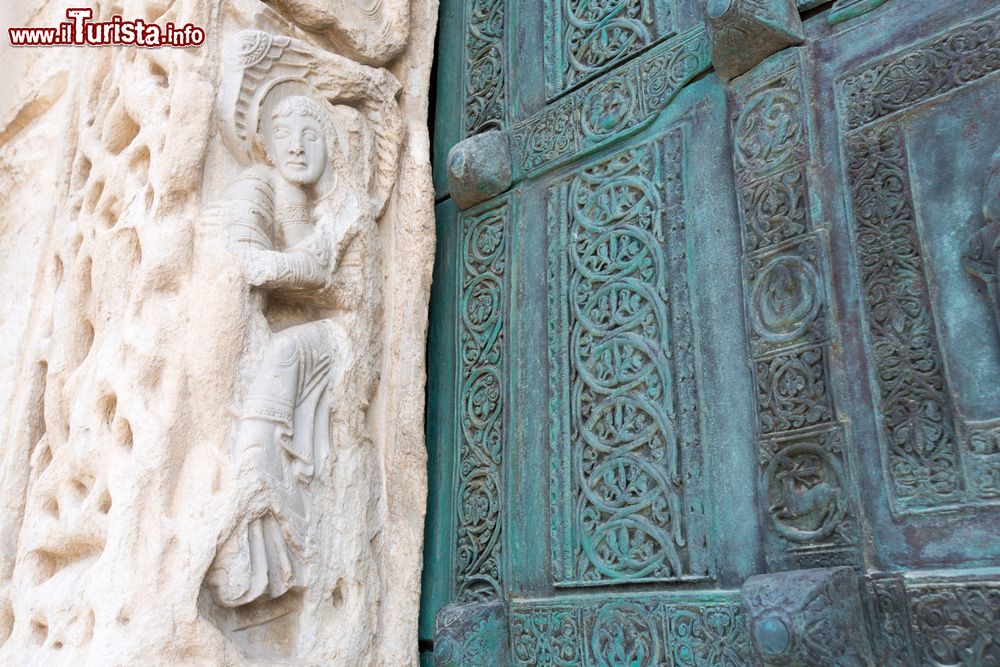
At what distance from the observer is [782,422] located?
183 cm

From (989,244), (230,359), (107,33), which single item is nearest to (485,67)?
(107,33)

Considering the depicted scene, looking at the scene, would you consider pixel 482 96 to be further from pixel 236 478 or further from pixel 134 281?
pixel 236 478

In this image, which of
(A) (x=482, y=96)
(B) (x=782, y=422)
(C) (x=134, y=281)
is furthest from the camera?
(A) (x=482, y=96)

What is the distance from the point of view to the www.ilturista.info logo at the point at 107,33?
99.6 inches

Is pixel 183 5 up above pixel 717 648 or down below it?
above

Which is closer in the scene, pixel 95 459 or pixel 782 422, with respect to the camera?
pixel 782 422

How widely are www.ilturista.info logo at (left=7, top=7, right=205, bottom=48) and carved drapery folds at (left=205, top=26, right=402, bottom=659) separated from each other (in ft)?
0.49

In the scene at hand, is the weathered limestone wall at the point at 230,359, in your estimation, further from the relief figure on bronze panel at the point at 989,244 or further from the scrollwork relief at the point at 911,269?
the relief figure on bronze panel at the point at 989,244

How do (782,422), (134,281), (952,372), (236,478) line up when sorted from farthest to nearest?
(134,281) < (236,478) < (782,422) < (952,372)

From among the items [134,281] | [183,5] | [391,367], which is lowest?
[391,367]

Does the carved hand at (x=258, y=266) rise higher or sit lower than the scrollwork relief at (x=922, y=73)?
lower

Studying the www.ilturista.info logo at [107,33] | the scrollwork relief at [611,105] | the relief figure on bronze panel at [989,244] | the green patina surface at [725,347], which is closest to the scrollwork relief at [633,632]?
the green patina surface at [725,347]

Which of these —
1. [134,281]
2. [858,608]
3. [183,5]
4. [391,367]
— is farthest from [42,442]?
[858,608]

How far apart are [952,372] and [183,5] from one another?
2.24 metres
